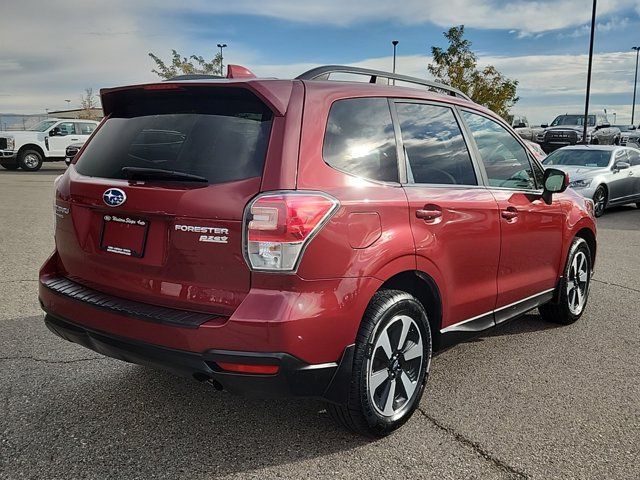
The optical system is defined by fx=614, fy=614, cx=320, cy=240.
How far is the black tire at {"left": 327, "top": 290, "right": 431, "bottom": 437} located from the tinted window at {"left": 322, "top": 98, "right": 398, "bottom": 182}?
64cm

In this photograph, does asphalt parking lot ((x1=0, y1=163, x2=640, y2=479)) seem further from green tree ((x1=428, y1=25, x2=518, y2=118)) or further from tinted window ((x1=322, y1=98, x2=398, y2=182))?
green tree ((x1=428, y1=25, x2=518, y2=118))

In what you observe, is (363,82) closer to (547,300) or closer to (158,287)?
(158,287)

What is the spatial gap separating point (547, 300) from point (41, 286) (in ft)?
12.0

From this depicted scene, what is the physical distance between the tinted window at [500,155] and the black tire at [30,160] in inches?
939

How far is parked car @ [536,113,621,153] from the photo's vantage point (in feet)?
89.0

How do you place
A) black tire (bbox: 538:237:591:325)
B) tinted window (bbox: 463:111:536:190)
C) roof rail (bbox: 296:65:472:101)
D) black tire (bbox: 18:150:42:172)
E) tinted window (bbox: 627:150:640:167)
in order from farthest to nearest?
1. black tire (bbox: 18:150:42:172)
2. tinted window (bbox: 627:150:640:167)
3. black tire (bbox: 538:237:591:325)
4. tinted window (bbox: 463:111:536:190)
5. roof rail (bbox: 296:65:472:101)

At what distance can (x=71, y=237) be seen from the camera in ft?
10.6

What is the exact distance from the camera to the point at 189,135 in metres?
2.93

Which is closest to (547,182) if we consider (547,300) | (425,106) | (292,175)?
(547,300)

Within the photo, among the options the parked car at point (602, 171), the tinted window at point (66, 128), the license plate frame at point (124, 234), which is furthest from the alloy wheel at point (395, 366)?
the tinted window at point (66, 128)

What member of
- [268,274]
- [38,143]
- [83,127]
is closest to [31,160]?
[38,143]

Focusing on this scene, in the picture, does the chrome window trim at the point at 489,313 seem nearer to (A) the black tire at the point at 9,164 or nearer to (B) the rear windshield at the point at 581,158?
(B) the rear windshield at the point at 581,158

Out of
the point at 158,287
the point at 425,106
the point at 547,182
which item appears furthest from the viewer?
the point at 547,182

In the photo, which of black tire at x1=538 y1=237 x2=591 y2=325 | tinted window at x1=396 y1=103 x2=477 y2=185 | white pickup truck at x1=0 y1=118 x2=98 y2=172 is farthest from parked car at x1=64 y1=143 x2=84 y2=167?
white pickup truck at x1=0 y1=118 x2=98 y2=172
